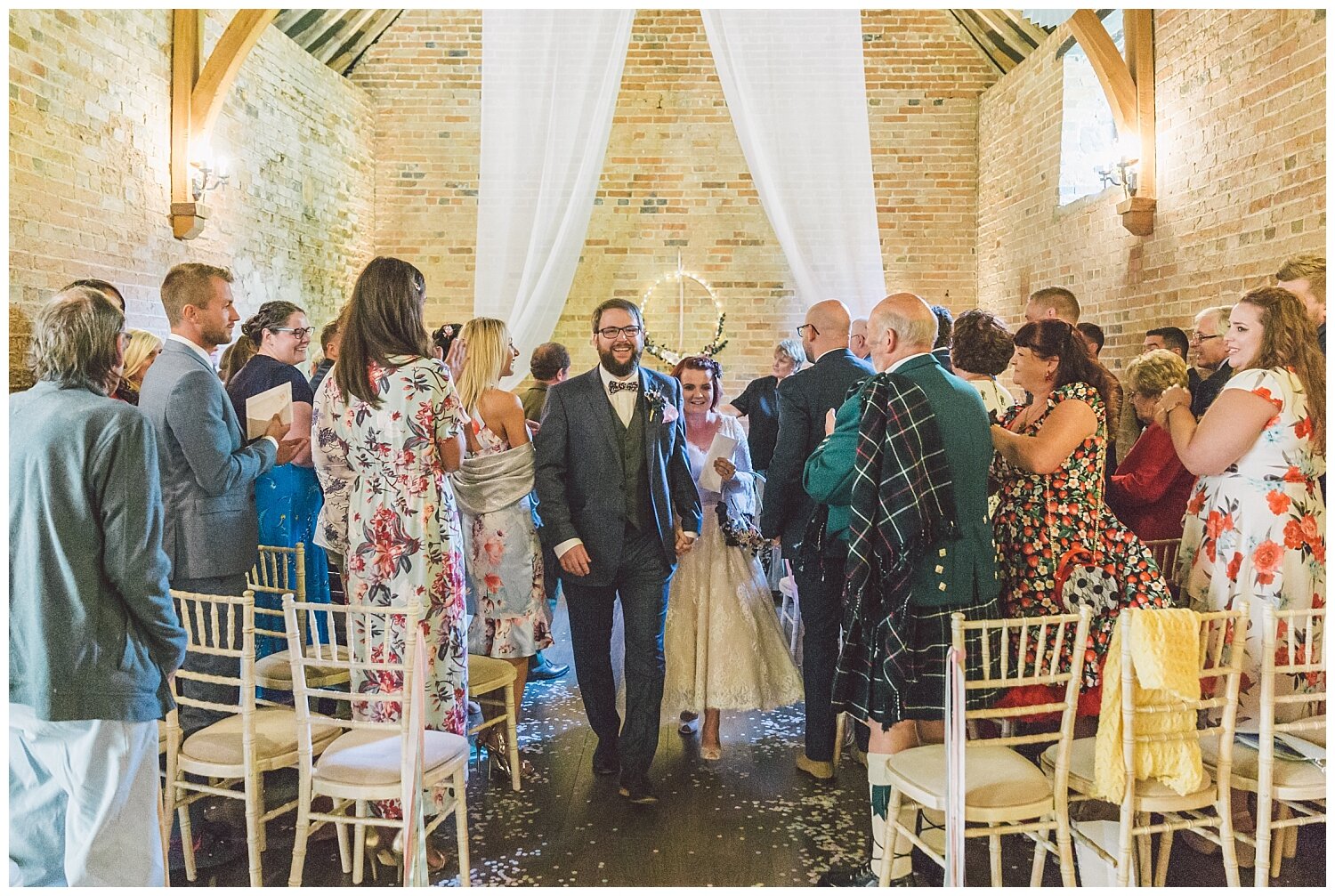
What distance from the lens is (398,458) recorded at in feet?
9.63

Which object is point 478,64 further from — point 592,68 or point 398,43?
point 592,68

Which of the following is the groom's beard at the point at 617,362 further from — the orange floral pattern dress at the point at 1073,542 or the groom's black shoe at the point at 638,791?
the groom's black shoe at the point at 638,791

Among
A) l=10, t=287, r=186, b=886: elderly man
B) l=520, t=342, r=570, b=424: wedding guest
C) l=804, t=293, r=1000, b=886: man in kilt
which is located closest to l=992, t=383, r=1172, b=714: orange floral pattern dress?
l=804, t=293, r=1000, b=886: man in kilt

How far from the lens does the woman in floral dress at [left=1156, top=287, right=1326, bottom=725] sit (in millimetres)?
2938

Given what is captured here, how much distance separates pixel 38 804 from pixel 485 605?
1.71 meters

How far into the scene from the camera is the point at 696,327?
27.3ft

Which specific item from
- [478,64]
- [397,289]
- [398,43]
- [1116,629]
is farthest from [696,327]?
[1116,629]

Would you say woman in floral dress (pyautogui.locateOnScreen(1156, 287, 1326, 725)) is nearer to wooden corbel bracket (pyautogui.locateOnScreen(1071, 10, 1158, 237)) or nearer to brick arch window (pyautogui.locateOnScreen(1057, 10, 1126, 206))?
wooden corbel bracket (pyautogui.locateOnScreen(1071, 10, 1158, 237))

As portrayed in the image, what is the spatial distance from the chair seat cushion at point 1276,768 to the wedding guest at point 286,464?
308 cm

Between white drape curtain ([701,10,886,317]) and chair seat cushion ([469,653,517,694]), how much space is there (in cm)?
218

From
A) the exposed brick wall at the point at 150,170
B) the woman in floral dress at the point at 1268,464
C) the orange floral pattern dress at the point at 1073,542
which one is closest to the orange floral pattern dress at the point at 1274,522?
the woman in floral dress at the point at 1268,464

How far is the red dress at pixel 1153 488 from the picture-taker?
367cm

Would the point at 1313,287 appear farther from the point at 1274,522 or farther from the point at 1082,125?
the point at 1082,125

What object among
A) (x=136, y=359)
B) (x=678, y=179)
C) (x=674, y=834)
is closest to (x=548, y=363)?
(x=136, y=359)
